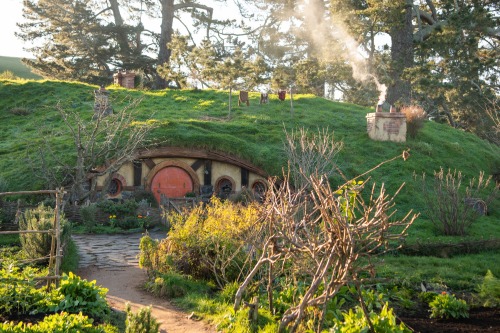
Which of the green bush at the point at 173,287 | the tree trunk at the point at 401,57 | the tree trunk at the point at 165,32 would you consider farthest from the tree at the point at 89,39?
the green bush at the point at 173,287

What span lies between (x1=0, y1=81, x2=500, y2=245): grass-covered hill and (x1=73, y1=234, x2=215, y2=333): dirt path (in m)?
5.62

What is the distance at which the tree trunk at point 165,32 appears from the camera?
117 feet

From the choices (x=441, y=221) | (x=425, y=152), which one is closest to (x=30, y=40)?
(x=425, y=152)

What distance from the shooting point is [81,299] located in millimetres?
6617

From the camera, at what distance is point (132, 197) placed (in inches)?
772

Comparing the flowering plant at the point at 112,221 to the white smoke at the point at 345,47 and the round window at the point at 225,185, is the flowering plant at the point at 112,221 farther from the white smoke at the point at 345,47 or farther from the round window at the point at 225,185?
the white smoke at the point at 345,47

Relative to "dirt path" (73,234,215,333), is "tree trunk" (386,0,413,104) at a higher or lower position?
higher

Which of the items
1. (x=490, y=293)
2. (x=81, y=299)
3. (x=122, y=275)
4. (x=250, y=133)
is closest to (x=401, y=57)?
(x=250, y=133)

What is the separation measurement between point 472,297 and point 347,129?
15880 millimetres

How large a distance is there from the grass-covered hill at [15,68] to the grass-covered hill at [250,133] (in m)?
32.9

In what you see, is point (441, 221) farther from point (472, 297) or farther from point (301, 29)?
point (301, 29)

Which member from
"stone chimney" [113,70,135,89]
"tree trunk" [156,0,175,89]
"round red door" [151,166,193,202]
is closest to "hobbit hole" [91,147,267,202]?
"round red door" [151,166,193,202]

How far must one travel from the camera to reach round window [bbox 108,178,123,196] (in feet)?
64.9

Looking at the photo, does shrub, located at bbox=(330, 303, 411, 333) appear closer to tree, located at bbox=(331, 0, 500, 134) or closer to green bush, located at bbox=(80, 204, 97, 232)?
green bush, located at bbox=(80, 204, 97, 232)
